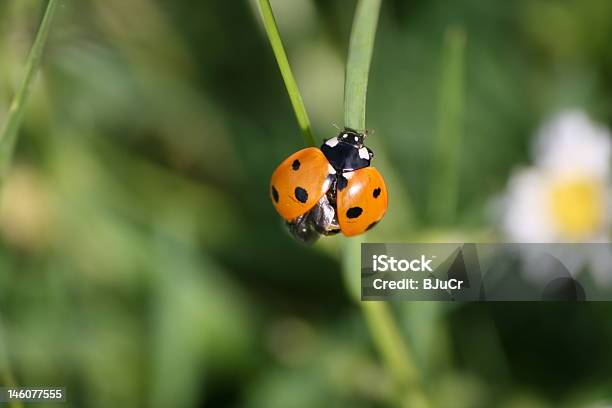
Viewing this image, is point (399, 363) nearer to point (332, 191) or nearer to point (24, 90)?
point (332, 191)

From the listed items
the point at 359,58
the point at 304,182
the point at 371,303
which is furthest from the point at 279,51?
the point at 371,303

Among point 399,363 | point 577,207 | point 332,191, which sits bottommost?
point 399,363

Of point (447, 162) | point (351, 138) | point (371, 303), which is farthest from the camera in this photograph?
point (447, 162)

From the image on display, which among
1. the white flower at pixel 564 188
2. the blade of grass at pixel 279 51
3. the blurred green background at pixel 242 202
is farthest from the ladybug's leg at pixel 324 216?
the white flower at pixel 564 188

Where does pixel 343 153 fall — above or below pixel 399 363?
above

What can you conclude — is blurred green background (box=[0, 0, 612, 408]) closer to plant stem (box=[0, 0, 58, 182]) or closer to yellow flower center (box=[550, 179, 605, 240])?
yellow flower center (box=[550, 179, 605, 240])

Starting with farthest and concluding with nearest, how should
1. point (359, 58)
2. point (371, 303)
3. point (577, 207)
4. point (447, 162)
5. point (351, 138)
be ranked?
point (577, 207) < point (447, 162) < point (371, 303) < point (351, 138) < point (359, 58)

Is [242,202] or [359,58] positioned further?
[242,202]
